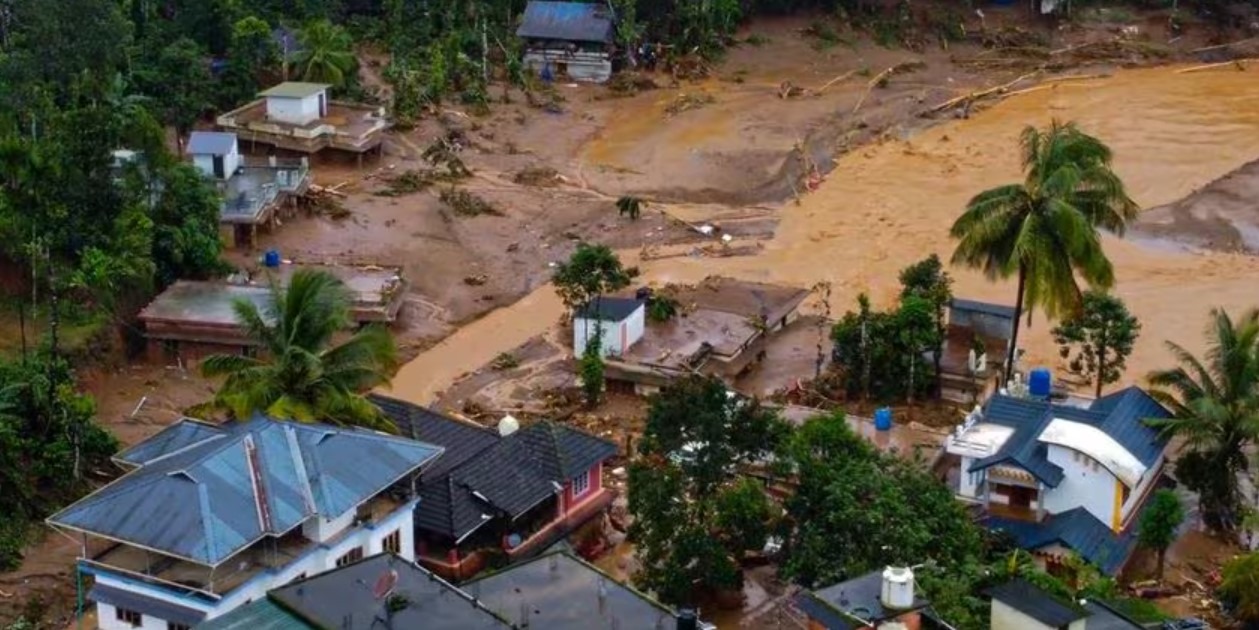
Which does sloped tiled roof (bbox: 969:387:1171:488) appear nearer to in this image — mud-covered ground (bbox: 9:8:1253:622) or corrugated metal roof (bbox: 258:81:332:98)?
mud-covered ground (bbox: 9:8:1253:622)

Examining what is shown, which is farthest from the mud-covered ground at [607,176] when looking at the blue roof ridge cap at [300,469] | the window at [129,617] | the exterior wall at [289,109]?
the blue roof ridge cap at [300,469]

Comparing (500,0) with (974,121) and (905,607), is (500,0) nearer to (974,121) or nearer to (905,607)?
(974,121)

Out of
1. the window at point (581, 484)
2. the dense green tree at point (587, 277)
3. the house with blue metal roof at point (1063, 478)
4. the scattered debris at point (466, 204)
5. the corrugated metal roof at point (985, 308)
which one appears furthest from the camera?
the scattered debris at point (466, 204)

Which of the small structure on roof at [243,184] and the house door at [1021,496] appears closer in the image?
the house door at [1021,496]

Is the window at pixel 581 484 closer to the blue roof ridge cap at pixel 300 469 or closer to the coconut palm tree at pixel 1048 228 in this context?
the blue roof ridge cap at pixel 300 469

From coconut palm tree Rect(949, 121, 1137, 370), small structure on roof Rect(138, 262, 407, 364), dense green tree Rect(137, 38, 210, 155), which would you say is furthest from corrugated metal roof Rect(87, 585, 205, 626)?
dense green tree Rect(137, 38, 210, 155)

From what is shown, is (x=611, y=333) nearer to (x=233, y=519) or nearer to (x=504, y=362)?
(x=504, y=362)
